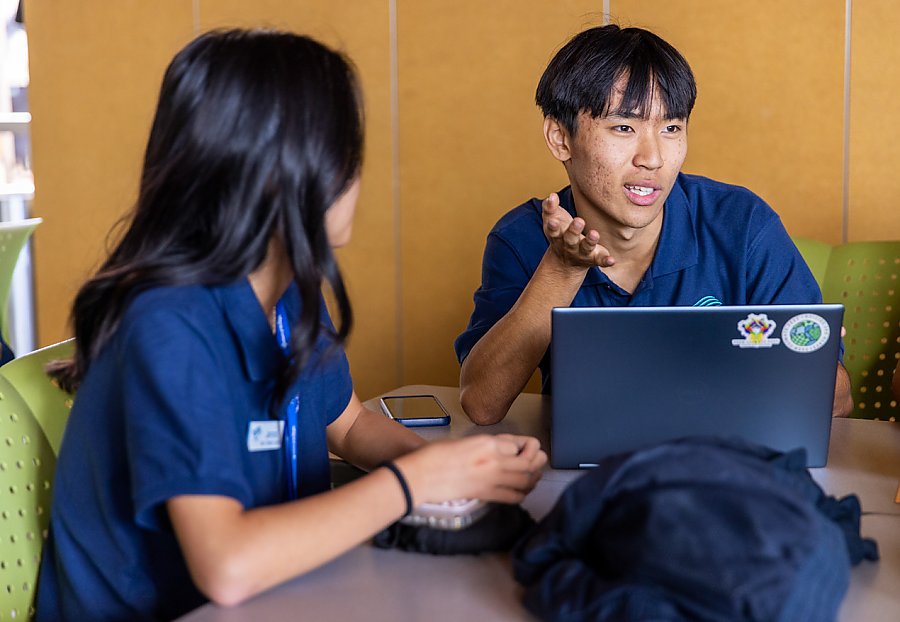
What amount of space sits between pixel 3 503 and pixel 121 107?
2.72 m

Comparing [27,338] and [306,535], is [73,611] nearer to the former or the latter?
[306,535]

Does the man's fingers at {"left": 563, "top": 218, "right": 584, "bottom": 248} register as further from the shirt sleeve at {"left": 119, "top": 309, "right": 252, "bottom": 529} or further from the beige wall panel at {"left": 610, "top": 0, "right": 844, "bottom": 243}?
the beige wall panel at {"left": 610, "top": 0, "right": 844, "bottom": 243}

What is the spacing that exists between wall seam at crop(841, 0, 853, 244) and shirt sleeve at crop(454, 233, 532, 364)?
1.27 m

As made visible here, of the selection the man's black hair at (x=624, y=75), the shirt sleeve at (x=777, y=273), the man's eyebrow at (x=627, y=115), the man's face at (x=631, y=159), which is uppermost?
the man's black hair at (x=624, y=75)

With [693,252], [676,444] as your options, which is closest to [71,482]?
[676,444]

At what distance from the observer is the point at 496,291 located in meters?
1.90

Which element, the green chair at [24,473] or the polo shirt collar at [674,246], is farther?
the polo shirt collar at [674,246]

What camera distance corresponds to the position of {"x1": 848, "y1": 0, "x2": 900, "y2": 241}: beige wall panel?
2.64 m

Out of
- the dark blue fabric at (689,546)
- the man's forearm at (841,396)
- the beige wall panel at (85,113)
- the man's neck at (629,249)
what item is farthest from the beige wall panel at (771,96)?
the dark blue fabric at (689,546)

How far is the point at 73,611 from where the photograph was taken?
1133 mm

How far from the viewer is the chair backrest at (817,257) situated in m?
2.24

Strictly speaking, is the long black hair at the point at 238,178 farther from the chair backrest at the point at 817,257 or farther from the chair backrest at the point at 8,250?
the chair backrest at the point at 8,250

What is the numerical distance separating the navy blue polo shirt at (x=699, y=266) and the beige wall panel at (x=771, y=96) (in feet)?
3.14

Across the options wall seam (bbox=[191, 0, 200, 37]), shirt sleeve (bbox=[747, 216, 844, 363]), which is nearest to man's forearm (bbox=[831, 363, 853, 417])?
shirt sleeve (bbox=[747, 216, 844, 363])
